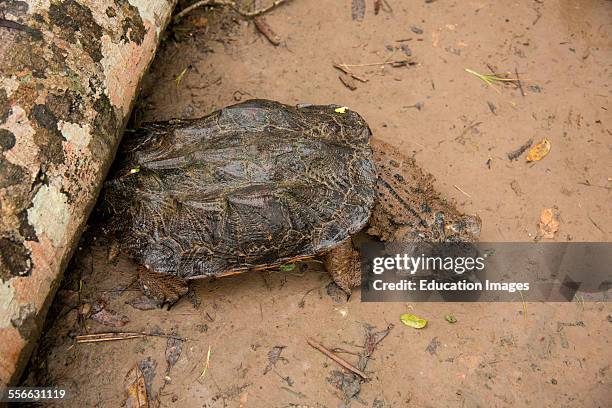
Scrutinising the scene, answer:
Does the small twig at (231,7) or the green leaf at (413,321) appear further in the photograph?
the small twig at (231,7)

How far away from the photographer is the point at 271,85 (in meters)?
5.45

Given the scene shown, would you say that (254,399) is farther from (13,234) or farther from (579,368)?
(579,368)

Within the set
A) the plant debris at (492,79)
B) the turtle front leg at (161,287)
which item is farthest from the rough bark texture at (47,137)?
the plant debris at (492,79)

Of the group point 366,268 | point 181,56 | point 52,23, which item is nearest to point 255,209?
point 366,268

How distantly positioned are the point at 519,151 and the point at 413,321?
2169mm

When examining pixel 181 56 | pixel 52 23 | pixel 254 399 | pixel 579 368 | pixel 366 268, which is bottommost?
pixel 579 368

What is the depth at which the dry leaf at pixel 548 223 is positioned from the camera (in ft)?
15.9

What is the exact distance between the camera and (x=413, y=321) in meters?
4.41

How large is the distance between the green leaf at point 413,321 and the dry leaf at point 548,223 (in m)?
1.50

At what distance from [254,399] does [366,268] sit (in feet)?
4.92

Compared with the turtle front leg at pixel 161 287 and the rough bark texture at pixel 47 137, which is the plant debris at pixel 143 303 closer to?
the turtle front leg at pixel 161 287

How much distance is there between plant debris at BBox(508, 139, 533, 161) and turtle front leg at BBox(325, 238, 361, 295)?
200cm

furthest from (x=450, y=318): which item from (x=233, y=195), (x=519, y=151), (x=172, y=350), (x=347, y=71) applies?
(x=347, y=71)

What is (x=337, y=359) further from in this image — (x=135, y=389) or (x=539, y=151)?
(x=539, y=151)
